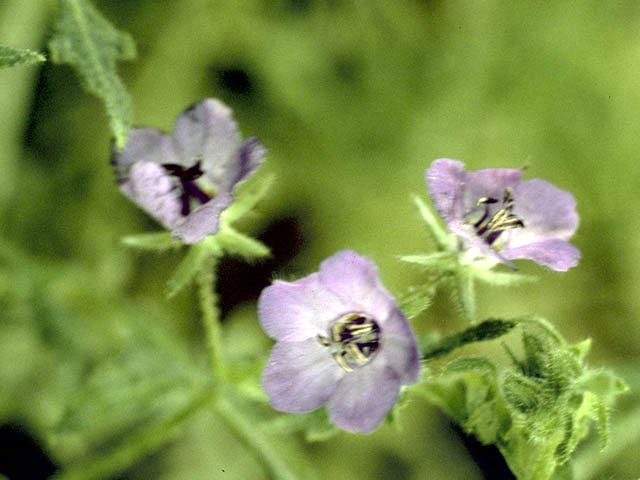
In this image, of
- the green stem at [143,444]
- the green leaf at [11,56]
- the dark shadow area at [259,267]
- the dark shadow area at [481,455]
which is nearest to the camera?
the green leaf at [11,56]

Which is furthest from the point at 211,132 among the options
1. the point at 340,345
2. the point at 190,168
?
the point at 340,345

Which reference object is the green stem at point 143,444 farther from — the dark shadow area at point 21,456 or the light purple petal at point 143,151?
the dark shadow area at point 21,456

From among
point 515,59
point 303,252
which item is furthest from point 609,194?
point 303,252

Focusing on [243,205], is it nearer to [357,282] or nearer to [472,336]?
[357,282]

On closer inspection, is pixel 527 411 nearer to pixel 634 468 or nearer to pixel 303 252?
pixel 634 468

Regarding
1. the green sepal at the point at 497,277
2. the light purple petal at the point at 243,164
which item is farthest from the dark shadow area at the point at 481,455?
the light purple petal at the point at 243,164

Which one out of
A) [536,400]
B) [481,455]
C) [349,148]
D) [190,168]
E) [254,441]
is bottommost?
[481,455]

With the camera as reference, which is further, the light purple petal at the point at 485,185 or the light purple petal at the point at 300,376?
the light purple petal at the point at 485,185

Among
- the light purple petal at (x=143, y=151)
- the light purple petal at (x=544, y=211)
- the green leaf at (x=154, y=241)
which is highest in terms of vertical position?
the light purple petal at (x=143, y=151)
